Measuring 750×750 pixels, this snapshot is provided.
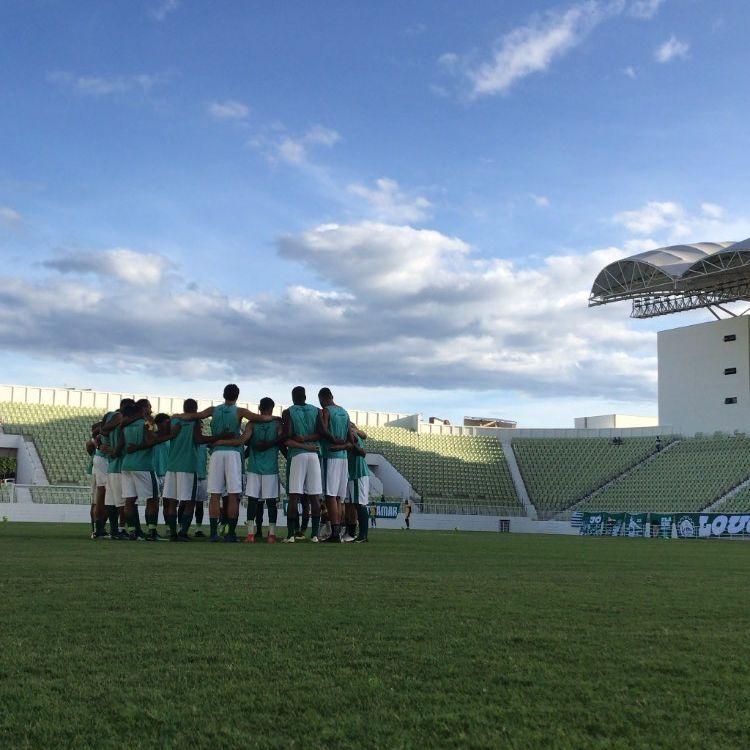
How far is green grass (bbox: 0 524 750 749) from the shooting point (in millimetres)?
2811

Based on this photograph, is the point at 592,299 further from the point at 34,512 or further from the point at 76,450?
the point at 34,512

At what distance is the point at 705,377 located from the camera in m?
49.8

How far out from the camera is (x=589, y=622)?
15.9 ft

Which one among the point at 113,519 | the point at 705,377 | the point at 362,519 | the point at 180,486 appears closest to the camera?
the point at 180,486

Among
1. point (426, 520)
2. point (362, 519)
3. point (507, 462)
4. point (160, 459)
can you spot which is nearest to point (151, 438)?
point (160, 459)

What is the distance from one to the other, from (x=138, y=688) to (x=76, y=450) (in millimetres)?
39111

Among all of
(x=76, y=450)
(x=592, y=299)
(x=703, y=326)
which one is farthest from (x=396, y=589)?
(x=703, y=326)

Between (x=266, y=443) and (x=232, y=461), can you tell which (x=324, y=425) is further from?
(x=232, y=461)

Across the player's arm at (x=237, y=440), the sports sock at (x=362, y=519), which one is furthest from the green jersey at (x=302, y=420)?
the sports sock at (x=362, y=519)

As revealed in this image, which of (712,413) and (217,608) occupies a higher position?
(712,413)

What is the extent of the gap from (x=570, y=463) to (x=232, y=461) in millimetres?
39095

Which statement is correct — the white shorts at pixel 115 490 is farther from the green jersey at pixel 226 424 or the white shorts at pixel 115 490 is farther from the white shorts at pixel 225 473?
the green jersey at pixel 226 424

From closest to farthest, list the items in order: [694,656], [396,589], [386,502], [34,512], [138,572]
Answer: [694,656]
[396,589]
[138,572]
[34,512]
[386,502]

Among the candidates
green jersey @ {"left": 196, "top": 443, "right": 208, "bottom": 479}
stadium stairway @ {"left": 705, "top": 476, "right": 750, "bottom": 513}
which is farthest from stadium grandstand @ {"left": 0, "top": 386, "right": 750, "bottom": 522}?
green jersey @ {"left": 196, "top": 443, "right": 208, "bottom": 479}
